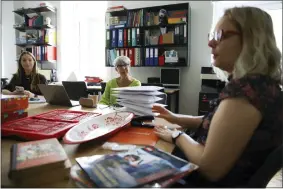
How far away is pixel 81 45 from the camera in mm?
4859

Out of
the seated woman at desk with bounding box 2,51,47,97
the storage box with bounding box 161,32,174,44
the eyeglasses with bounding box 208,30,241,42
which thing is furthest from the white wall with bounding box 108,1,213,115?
the eyeglasses with bounding box 208,30,241,42

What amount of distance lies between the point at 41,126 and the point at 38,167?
425 mm

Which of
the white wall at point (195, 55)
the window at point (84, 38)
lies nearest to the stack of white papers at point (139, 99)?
the white wall at point (195, 55)

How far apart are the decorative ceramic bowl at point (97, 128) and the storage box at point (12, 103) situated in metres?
0.36

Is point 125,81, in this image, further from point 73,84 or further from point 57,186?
point 57,186

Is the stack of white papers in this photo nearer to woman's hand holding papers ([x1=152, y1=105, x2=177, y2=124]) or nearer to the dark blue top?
woman's hand holding papers ([x1=152, y1=105, x2=177, y2=124])

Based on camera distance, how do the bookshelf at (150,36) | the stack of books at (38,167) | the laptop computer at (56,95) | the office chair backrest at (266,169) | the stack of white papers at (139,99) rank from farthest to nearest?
the bookshelf at (150,36), the laptop computer at (56,95), the stack of white papers at (139,99), the office chair backrest at (266,169), the stack of books at (38,167)

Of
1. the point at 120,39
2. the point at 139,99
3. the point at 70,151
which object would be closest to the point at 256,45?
the point at 139,99

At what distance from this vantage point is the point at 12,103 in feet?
3.28

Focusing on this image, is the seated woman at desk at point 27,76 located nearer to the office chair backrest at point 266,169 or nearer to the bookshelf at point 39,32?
the bookshelf at point 39,32

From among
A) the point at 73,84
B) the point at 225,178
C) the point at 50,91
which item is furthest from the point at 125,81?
the point at 225,178

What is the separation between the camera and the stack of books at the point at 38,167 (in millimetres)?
545

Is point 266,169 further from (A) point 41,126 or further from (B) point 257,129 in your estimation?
→ (A) point 41,126

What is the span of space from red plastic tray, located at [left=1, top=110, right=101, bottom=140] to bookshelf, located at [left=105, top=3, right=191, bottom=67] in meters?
2.87
